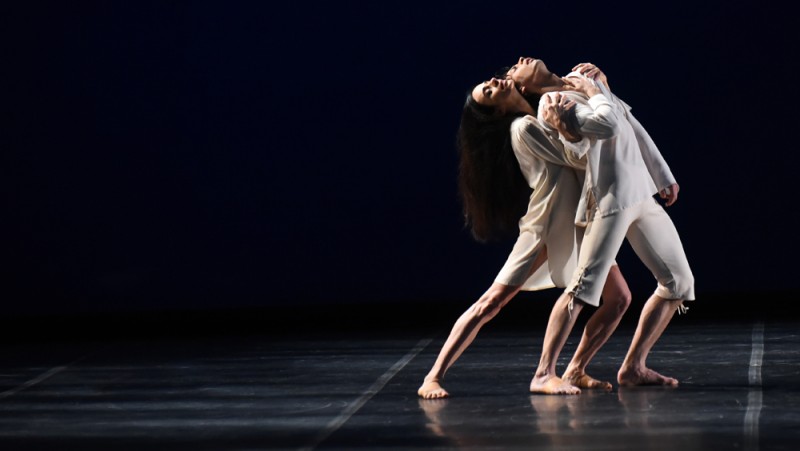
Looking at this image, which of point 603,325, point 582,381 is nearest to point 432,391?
point 582,381

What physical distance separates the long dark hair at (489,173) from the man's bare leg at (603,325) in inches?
15.9

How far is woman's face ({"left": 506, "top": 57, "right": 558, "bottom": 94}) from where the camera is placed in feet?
15.9

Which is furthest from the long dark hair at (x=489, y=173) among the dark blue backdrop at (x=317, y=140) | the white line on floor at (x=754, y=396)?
the dark blue backdrop at (x=317, y=140)

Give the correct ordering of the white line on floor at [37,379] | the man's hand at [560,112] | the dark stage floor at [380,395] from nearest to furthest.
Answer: the dark stage floor at [380,395] → the man's hand at [560,112] → the white line on floor at [37,379]

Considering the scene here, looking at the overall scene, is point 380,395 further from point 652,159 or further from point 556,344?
point 652,159

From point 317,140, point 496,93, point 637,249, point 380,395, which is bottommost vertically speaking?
point 380,395

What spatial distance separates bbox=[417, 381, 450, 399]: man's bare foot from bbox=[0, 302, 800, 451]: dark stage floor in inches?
1.9

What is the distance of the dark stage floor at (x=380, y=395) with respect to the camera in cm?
411

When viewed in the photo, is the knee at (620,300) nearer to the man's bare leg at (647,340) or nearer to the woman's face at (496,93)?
the man's bare leg at (647,340)

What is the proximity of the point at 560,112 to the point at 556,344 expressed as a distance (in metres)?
0.81

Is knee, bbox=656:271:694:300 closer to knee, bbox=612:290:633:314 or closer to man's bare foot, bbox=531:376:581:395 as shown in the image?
knee, bbox=612:290:633:314

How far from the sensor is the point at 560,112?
14.9 feet

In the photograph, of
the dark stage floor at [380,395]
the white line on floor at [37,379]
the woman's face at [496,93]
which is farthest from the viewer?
the white line on floor at [37,379]

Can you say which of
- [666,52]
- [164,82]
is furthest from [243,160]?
[666,52]
